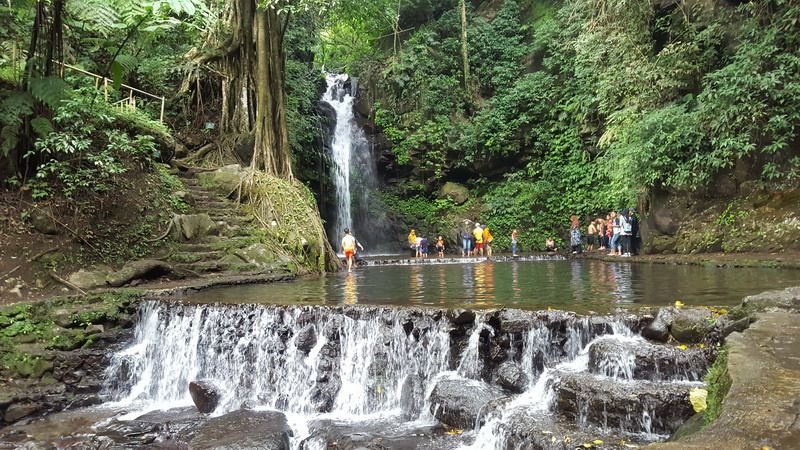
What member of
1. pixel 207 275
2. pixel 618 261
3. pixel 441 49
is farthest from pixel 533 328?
pixel 441 49

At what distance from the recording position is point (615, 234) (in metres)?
16.7

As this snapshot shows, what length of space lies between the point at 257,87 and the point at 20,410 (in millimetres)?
10553

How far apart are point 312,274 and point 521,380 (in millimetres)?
8124

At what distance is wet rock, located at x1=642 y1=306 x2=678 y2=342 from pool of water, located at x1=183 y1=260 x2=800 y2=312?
2.21ft

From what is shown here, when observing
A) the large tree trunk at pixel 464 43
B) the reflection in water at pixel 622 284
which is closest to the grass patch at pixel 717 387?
the reflection in water at pixel 622 284

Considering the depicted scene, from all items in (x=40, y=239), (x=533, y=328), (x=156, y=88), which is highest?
(x=156, y=88)

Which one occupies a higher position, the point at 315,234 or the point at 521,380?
the point at 315,234

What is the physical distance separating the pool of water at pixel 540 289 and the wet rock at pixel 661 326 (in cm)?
68

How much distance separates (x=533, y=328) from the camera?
6203mm

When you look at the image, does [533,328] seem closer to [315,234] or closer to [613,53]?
[315,234]

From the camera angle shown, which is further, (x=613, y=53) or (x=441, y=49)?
(x=441, y=49)

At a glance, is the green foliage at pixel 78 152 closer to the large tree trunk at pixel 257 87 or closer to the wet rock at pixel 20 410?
the wet rock at pixel 20 410

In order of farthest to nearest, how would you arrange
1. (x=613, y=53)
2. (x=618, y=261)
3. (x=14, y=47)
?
(x=613, y=53) < (x=618, y=261) < (x=14, y=47)

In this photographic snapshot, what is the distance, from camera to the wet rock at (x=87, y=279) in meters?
8.73
